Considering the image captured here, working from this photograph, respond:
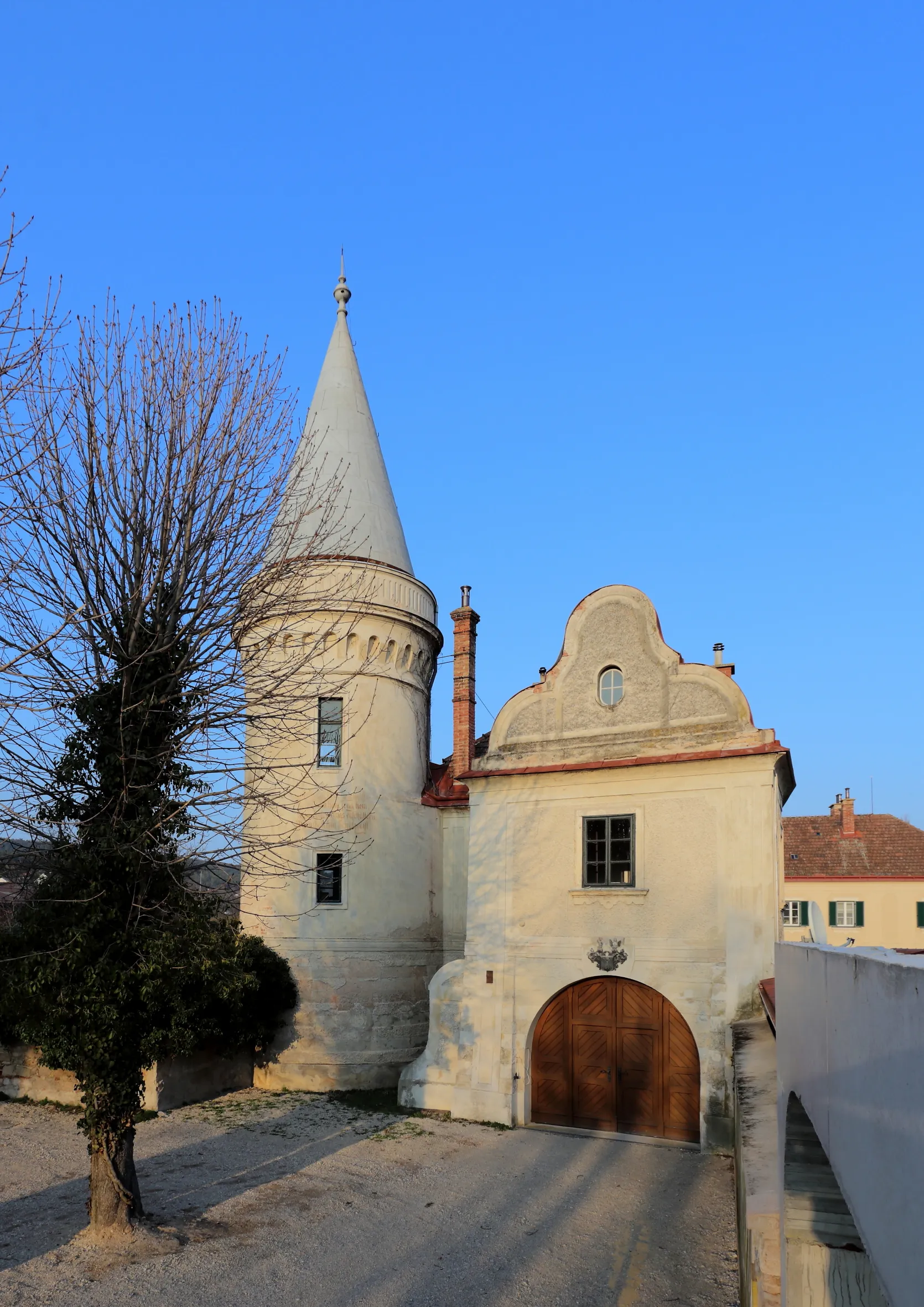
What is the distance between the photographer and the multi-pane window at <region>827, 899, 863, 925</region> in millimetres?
38438

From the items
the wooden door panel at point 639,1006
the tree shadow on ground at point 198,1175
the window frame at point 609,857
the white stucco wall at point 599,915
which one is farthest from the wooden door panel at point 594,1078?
the tree shadow on ground at point 198,1175

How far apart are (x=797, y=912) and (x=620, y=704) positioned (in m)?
24.6

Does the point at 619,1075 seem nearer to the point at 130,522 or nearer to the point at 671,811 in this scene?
the point at 671,811

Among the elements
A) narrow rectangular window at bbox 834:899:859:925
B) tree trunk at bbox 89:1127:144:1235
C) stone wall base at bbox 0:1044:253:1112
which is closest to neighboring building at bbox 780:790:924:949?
narrow rectangular window at bbox 834:899:859:925

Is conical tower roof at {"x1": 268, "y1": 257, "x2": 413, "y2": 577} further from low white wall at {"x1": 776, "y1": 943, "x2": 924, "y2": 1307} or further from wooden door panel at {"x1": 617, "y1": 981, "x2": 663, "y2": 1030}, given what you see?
low white wall at {"x1": 776, "y1": 943, "x2": 924, "y2": 1307}

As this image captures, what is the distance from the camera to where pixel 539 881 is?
18.2m

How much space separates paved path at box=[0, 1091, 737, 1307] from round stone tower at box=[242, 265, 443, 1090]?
274 cm

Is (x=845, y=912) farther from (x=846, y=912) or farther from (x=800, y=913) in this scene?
(x=800, y=913)

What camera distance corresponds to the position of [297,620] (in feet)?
65.4

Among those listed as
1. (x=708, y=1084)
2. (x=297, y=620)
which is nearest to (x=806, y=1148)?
(x=708, y=1084)

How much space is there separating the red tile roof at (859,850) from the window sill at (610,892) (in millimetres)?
22754

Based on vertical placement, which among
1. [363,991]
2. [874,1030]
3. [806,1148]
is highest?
[874,1030]

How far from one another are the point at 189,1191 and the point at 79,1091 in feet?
23.6

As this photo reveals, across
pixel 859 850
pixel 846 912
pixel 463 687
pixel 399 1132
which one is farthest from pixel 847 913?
pixel 399 1132
